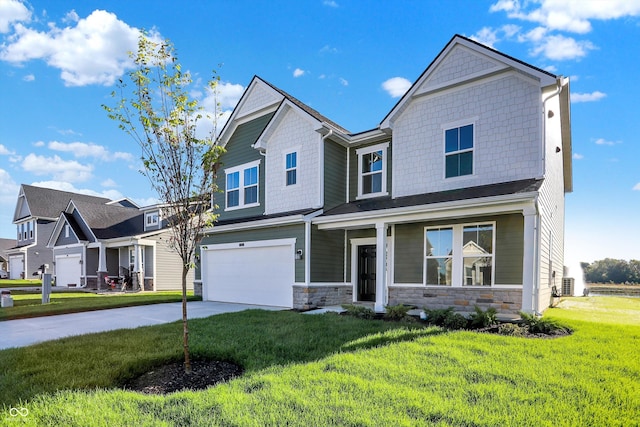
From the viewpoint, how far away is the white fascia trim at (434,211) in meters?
7.69

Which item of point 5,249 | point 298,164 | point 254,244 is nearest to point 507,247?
point 298,164

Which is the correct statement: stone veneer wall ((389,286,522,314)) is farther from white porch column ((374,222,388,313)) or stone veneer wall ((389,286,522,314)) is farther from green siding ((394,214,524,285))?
white porch column ((374,222,388,313))

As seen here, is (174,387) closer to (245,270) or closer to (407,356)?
(407,356)

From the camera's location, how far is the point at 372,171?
40.2 feet

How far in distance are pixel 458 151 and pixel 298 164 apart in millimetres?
5431

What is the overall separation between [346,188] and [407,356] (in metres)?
8.09

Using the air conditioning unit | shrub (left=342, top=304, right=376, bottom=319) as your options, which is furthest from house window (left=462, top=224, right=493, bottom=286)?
the air conditioning unit

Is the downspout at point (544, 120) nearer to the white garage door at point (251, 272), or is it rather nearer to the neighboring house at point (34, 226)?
the white garage door at point (251, 272)

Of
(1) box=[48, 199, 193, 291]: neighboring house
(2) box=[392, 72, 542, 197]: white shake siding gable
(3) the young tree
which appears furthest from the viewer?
(1) box=[48, 199, 193, 291]: neighboring house

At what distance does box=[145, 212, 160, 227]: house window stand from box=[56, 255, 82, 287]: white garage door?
572 cm

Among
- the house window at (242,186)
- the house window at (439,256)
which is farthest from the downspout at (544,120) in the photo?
the house window at (242,186)

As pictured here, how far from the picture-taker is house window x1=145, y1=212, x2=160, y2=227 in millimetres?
22750

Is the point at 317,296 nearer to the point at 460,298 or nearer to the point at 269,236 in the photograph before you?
the point at 269,236

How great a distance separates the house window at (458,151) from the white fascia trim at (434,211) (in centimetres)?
174
